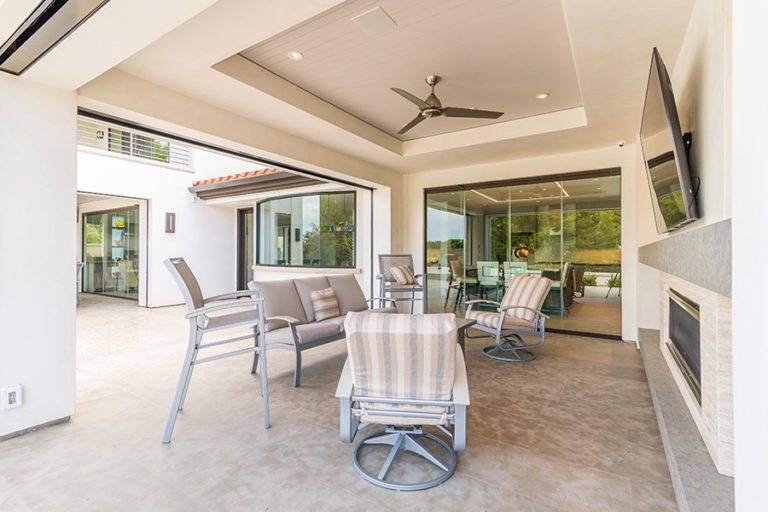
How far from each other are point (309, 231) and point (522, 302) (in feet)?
16.3

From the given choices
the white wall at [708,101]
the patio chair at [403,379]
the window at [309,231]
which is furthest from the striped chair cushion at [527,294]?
the window at [309,231]

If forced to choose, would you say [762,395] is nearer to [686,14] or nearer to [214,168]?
[686,14]

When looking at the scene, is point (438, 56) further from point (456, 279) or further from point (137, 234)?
point (137, 234)

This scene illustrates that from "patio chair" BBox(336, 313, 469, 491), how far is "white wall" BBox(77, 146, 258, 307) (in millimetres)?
7177

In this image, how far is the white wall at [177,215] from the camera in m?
7.68

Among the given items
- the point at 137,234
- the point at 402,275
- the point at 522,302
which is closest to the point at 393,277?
the point at 402,275

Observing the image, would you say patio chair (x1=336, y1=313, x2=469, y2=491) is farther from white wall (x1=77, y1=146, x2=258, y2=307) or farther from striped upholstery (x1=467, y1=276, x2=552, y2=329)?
white wall (x1=77, y1=146, x2=258, y2=307)

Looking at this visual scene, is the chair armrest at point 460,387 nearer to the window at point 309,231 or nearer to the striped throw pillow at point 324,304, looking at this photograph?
the striped throw pillow at point 324,304

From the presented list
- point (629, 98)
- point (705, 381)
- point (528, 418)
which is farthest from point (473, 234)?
point (705, 381)

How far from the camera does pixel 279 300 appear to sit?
4.14 metres

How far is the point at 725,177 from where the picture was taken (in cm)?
178

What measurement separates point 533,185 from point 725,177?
4685 mm

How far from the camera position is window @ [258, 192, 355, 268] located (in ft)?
25.4

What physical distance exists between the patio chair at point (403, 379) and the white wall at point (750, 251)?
1315mm
